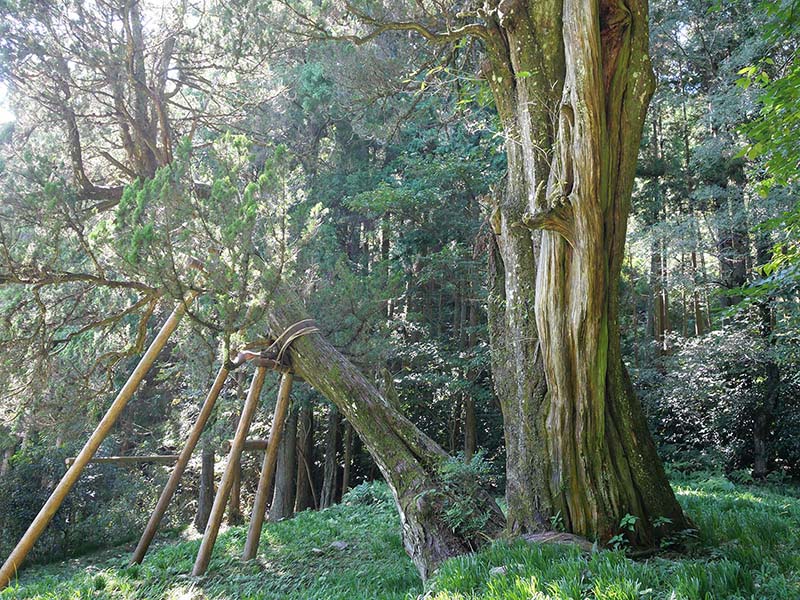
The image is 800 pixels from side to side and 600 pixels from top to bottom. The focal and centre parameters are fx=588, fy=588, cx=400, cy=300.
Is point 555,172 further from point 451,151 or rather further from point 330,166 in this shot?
point 330,166

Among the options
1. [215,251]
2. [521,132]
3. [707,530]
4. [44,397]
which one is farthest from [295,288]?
[707,530]

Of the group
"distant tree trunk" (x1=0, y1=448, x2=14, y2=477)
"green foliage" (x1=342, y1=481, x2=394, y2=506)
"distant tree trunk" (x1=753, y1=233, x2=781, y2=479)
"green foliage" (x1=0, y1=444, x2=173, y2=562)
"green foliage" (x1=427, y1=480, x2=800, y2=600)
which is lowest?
"green foliage" (x1=0, y1=444, x2=173, y2=562)

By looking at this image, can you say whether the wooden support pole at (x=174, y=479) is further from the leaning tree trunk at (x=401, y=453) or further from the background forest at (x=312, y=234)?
the leaning tree trunk at (x=401, y=453)

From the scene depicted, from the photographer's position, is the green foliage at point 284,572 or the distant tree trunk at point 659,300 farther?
the distant tree trunk at point 659,300

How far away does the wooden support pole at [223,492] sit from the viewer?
19.2ft

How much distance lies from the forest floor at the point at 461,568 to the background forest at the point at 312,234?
4.81 ft

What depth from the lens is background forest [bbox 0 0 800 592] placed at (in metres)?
5.41

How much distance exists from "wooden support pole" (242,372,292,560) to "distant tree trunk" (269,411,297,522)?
640cm

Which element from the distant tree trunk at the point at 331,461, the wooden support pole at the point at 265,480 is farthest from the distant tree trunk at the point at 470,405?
the wooden support pole at the point at 265,480

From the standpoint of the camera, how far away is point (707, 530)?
3.93m

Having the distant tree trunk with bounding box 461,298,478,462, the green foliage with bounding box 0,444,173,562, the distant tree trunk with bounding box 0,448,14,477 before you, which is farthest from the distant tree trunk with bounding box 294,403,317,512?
the distant tree trunk with bounding box 0,448,14,477

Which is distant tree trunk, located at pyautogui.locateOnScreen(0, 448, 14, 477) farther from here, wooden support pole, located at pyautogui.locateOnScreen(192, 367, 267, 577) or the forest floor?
wooden support pole, located at pyautogui.locateOnScreen(192, 367, 267, 577)

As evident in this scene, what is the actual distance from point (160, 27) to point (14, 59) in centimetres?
201

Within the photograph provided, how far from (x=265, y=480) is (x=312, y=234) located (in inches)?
106
